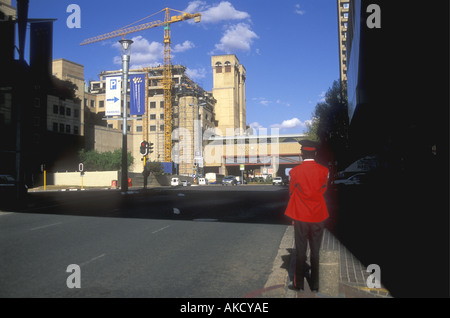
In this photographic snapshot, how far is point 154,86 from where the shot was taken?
10294cm

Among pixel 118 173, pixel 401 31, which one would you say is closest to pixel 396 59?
pixel 401 31

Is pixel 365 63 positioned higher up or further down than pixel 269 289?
higher up

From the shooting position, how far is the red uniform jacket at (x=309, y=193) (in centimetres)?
471

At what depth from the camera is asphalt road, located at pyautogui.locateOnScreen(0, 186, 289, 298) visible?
491 centimetres

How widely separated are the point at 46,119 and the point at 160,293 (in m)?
62.5

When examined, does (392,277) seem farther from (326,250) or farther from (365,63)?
(365,63)

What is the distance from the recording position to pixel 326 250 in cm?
693

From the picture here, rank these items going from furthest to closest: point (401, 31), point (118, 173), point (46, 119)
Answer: point (46, 119), point (118, 173), point (401, 31)

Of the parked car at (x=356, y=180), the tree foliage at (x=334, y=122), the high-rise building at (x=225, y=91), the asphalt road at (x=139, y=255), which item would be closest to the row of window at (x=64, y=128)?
the tree foliage at (x=334, y=122)

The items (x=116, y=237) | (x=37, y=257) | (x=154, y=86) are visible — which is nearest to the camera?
(x=37, y=257)

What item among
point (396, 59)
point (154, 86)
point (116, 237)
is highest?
point (154, 86)

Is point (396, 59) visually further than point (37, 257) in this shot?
Yes

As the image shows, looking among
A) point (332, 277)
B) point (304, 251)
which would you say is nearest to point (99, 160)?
point (332, 277)
